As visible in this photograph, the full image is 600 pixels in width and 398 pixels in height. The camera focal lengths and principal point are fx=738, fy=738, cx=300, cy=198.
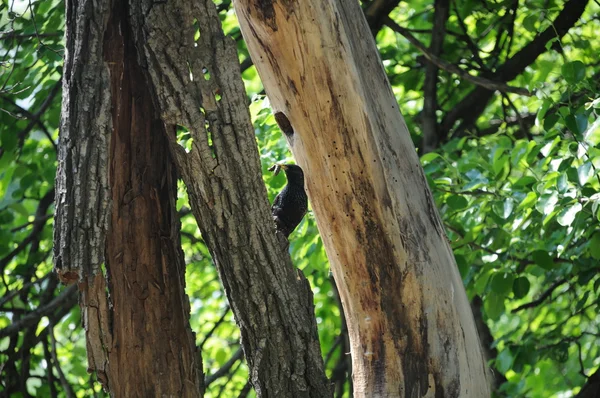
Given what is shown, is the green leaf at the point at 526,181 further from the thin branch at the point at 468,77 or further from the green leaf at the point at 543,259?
the thin branch at the point at 468,77

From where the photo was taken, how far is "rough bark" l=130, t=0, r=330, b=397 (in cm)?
200

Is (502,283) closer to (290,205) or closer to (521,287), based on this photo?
(521,287)

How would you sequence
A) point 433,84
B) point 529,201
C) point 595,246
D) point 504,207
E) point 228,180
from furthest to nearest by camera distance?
point 433,84, point 504,207, point 595,246, point 529,201, point 228,180

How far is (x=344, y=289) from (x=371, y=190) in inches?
12.4

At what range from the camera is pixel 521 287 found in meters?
3.14

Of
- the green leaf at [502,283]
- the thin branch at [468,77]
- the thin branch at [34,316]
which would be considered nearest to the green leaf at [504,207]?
the green leaf at [502,283]

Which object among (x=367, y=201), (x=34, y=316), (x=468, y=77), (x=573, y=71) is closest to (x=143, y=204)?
(x=367, y=201)

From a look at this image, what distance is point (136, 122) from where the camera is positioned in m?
2.22

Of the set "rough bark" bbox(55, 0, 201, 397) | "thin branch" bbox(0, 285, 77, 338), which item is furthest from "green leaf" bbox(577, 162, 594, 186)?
"thin branch" bbox(0, 285, 77, 338)

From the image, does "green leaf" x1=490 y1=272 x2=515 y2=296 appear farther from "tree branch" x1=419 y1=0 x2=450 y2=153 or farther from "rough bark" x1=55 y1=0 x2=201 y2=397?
"rough bark" x1=55 y1=0 x2=201 y2=397

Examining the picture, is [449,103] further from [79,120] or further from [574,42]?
[79,120]

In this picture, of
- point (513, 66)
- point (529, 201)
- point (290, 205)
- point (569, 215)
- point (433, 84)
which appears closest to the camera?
point (290, 205)

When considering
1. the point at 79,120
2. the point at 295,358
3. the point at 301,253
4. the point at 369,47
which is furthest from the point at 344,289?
the point at 301,253

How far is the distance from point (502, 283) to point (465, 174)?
1.66 feet
